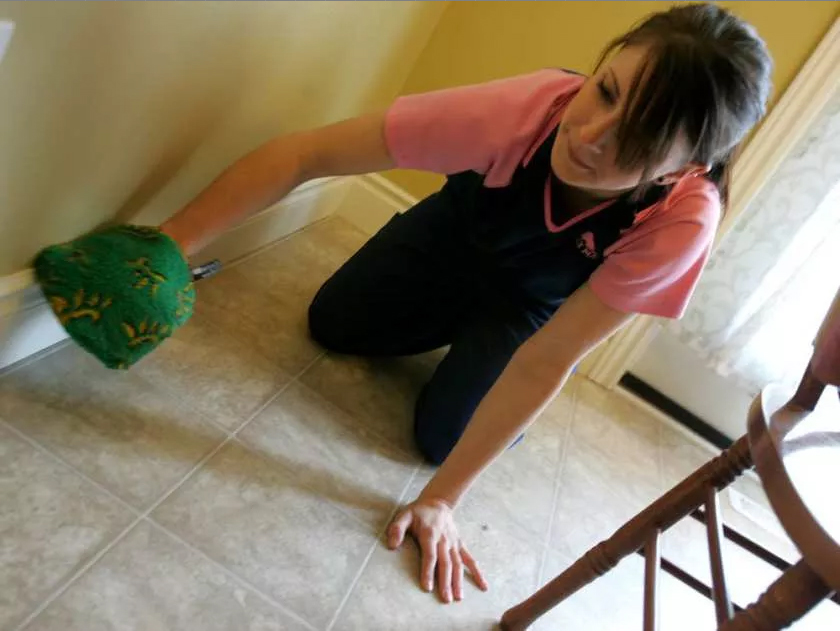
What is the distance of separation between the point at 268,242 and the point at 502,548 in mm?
721

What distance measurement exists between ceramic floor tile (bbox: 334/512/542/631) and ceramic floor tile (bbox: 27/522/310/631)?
0.10m

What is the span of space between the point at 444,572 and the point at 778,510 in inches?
18.3

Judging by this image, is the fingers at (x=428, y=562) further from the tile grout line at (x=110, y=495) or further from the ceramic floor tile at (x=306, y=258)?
the ceramic floor tile at (x=306, y=258)

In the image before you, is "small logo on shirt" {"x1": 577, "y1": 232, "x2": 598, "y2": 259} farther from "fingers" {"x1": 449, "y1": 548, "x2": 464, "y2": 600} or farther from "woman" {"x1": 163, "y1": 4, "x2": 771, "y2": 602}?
"fingers" {"x1": 449, "y1": 548, "x2": 464, "y2": 600}

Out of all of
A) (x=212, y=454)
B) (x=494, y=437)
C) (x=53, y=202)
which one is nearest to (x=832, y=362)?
(x=494, y=437)

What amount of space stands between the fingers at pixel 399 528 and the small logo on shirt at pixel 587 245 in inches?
16.1

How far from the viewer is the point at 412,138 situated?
856 millimetres

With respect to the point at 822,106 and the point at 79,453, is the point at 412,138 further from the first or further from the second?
the point at 822,106

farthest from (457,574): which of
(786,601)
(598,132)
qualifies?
(598,132)

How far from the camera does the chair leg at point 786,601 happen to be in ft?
1.67

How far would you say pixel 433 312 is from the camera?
3.89 feet

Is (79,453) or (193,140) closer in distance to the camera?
(79,453)

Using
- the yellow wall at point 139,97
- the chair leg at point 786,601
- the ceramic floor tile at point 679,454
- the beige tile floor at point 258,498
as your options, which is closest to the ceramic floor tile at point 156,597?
the beige tile floor at point 258,498

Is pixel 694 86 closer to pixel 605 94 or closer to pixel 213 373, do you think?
pixel 605 94
